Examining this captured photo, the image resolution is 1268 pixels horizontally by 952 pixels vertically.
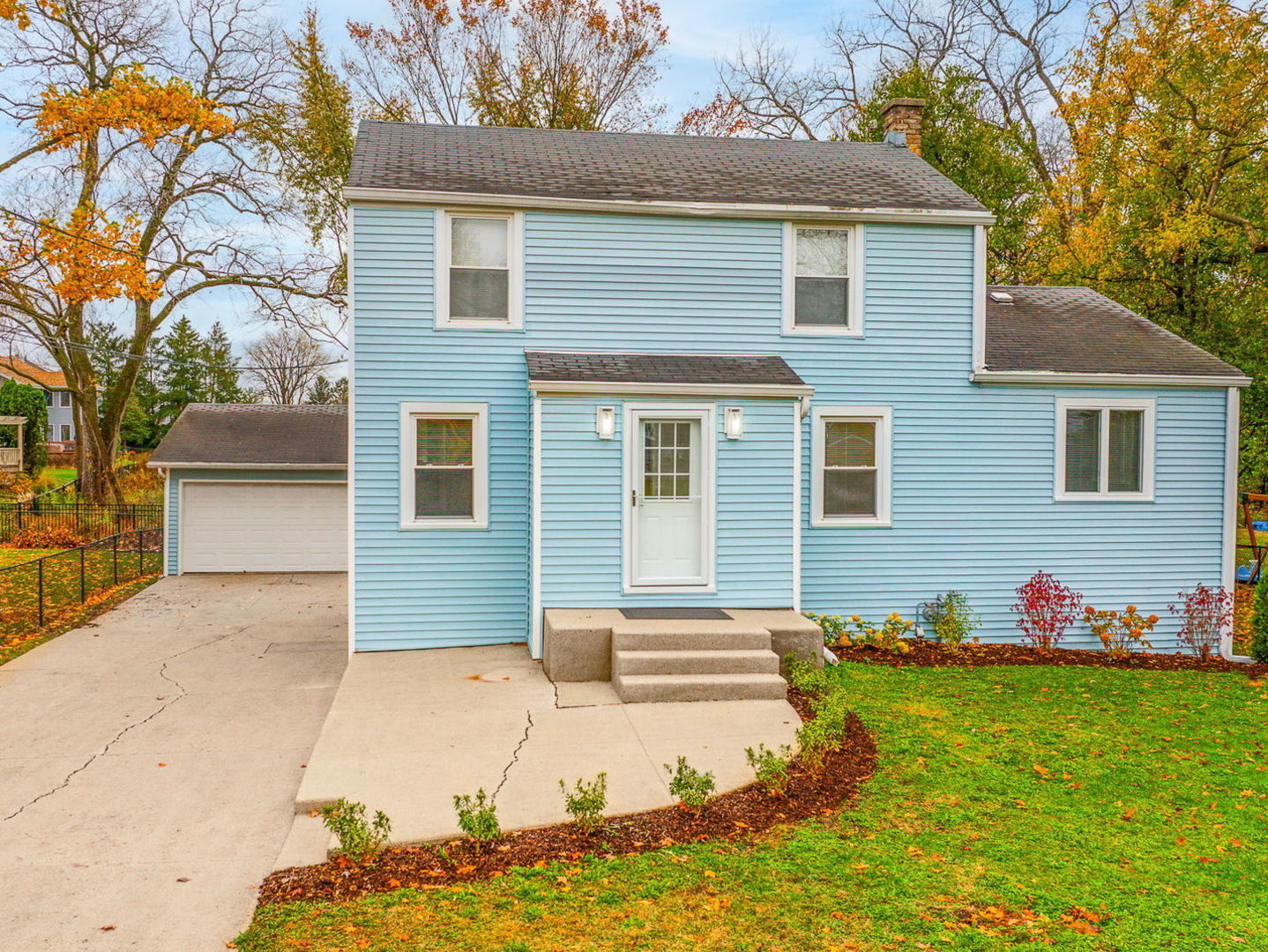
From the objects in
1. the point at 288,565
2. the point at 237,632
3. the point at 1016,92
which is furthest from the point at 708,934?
the point at 1016,92

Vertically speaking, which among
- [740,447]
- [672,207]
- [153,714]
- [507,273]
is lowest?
[153,714]

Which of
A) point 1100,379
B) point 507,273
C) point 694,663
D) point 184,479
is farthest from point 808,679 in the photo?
point 184,479

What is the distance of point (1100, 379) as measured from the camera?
1134 cm

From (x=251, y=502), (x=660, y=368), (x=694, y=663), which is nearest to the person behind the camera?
(x=694, y=663)

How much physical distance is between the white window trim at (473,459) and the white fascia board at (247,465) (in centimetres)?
861

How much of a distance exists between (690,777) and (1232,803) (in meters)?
3.56

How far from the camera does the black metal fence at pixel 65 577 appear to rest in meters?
12.5

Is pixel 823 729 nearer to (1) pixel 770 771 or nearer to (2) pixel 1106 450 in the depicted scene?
(1) pixel 770 771

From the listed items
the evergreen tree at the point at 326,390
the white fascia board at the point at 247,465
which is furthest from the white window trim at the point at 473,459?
the evergreen tree at the point at 326,390

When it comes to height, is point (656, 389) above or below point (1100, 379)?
below

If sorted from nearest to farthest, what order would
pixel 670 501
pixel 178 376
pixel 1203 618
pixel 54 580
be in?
pixel 670 501 → pixel 1203 618 → pixel 54 580 → pixel 178 376

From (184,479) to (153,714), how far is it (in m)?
10.9

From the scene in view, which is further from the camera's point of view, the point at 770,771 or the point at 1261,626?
the point at 1261,626

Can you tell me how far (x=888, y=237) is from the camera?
11.0 meters
